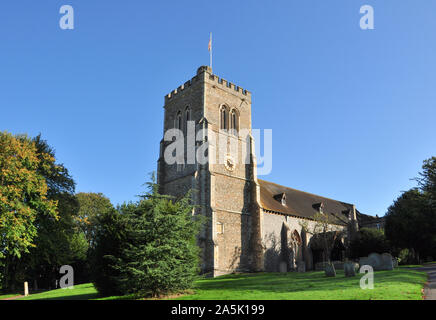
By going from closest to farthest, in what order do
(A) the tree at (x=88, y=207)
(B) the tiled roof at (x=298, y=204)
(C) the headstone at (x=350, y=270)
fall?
(C) the headstone at (x=350, y=270) → (B) the tiled roof at (x=298, y=204) → (A) the tree at (x=88, y=207)

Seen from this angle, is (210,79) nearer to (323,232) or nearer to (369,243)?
(323,232)

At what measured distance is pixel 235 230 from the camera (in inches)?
1227

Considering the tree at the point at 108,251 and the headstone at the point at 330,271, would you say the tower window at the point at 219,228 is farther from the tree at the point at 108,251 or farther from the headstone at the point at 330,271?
the tree at the point at 108,251

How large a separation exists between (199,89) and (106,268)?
20211mm

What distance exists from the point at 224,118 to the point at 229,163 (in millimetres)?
4677

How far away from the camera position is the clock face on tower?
106ft

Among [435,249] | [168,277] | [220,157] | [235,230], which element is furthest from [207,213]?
[435,249]

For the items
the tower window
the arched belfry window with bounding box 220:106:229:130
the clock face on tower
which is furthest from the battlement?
the tower window

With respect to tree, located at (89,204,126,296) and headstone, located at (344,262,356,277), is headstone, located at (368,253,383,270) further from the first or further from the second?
tree, located at (89,204,126,296)

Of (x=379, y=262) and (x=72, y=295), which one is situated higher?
(x=379, y=262)

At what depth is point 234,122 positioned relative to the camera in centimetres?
3516

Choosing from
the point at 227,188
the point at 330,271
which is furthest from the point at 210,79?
the point at 330,271

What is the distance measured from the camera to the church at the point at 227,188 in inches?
1174

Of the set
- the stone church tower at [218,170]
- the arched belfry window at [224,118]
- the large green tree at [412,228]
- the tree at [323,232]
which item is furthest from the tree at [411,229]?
the arched belfry window at [224,118]
